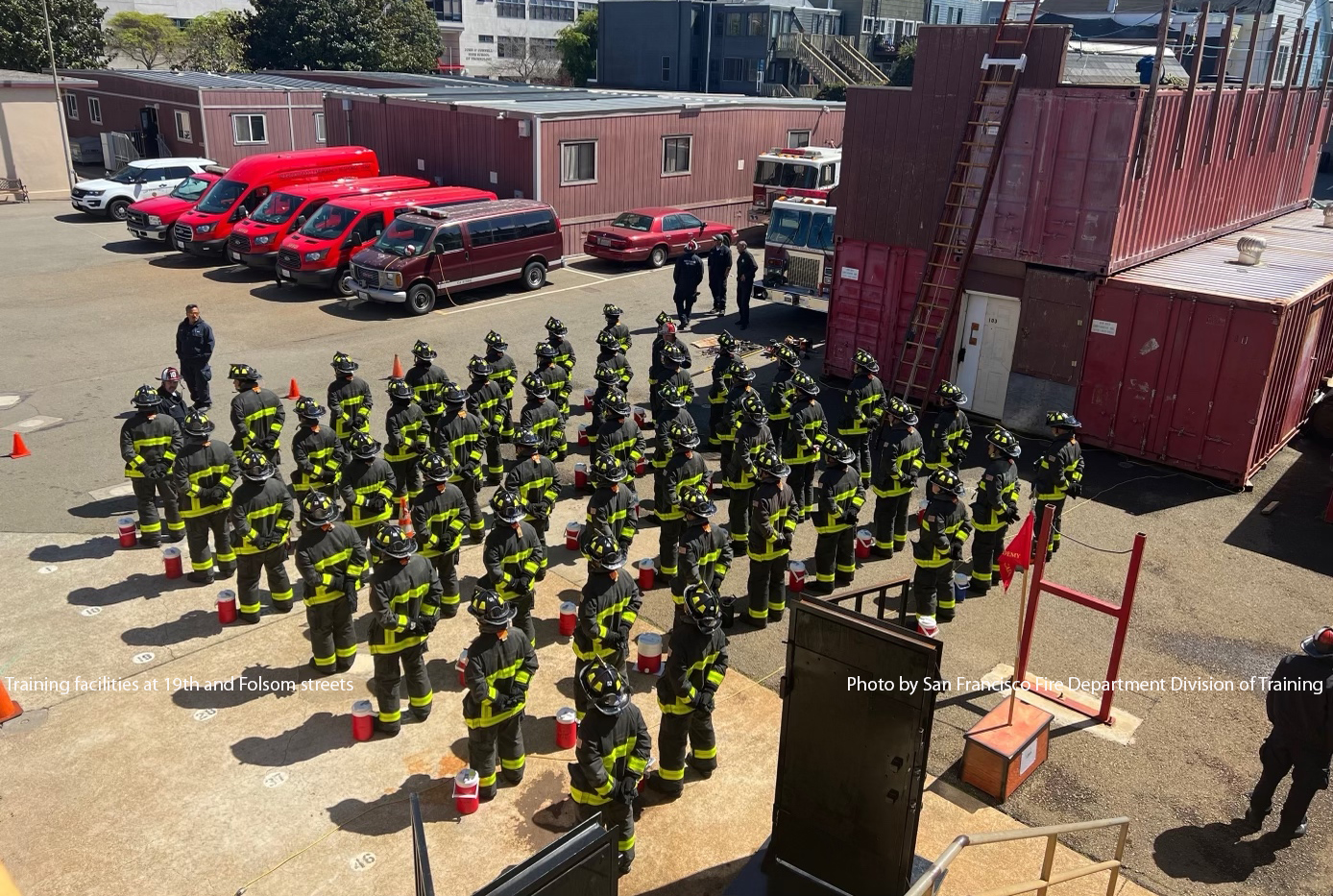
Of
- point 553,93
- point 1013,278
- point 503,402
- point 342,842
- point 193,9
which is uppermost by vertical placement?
point 193,9

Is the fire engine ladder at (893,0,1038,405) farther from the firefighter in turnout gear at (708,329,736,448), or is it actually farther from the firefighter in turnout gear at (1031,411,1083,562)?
the firefighter in turnout gear at (1031,411,1083,562)

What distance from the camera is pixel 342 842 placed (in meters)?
7.36

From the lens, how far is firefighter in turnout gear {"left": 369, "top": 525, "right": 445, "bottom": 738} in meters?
8.31

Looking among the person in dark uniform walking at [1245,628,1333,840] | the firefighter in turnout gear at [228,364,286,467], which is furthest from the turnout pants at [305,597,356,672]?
the person in dark uniform walking at [1245,628,1333,840]

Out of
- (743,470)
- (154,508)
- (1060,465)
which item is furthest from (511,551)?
(1060,465)

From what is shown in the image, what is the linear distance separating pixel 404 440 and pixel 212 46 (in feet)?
175

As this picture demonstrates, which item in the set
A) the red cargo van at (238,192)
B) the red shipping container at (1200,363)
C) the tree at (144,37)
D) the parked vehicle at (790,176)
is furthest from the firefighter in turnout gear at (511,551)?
the tree at (144,37)

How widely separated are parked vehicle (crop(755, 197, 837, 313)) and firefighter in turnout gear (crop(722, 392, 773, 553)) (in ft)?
29.7

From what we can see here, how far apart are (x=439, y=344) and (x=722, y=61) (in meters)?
46.5

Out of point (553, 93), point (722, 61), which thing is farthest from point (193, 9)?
point (553, 93)

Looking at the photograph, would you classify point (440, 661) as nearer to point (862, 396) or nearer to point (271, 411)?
point (271, 411)

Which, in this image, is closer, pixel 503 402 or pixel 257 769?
pixel 257 769

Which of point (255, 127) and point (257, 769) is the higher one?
point (255, 127)

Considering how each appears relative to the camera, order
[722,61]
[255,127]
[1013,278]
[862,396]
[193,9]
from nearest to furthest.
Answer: [862,396] → [1013,278] → [255,127] → [722,61] → [193,9]
